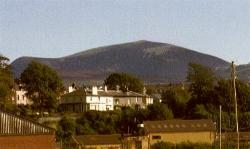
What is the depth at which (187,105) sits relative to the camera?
9262 centimetres

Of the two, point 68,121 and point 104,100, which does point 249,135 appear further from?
point 104,100

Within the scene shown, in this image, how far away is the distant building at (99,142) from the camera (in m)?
65.2

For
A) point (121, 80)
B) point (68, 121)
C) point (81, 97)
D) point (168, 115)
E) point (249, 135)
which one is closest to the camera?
point (249, 135)

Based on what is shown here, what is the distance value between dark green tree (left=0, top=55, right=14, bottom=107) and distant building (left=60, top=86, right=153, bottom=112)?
102 feet

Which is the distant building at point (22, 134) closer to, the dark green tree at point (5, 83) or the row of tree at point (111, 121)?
the dark green tree at point (5, 83)

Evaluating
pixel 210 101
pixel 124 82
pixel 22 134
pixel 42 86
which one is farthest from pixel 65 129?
pixel 124 82

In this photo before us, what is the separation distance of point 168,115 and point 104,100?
120 ft

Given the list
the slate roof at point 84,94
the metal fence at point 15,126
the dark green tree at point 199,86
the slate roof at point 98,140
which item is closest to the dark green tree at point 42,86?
the dark green tree at point 199,86

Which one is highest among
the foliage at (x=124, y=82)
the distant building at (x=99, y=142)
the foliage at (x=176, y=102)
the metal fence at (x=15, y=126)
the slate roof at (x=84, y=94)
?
the foliage at (x=124, y=82)

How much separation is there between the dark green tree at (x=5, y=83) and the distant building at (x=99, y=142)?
869 cm

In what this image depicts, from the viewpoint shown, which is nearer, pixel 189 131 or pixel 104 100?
pixel 189 131

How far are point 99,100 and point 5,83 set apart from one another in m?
48.6

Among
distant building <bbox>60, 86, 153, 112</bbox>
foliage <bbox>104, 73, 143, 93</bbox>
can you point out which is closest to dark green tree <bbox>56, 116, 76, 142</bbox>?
distant building <bbox>60, 86, 153, 112</bbox>

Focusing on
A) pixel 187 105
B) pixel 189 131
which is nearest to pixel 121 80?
pixel 187 105
